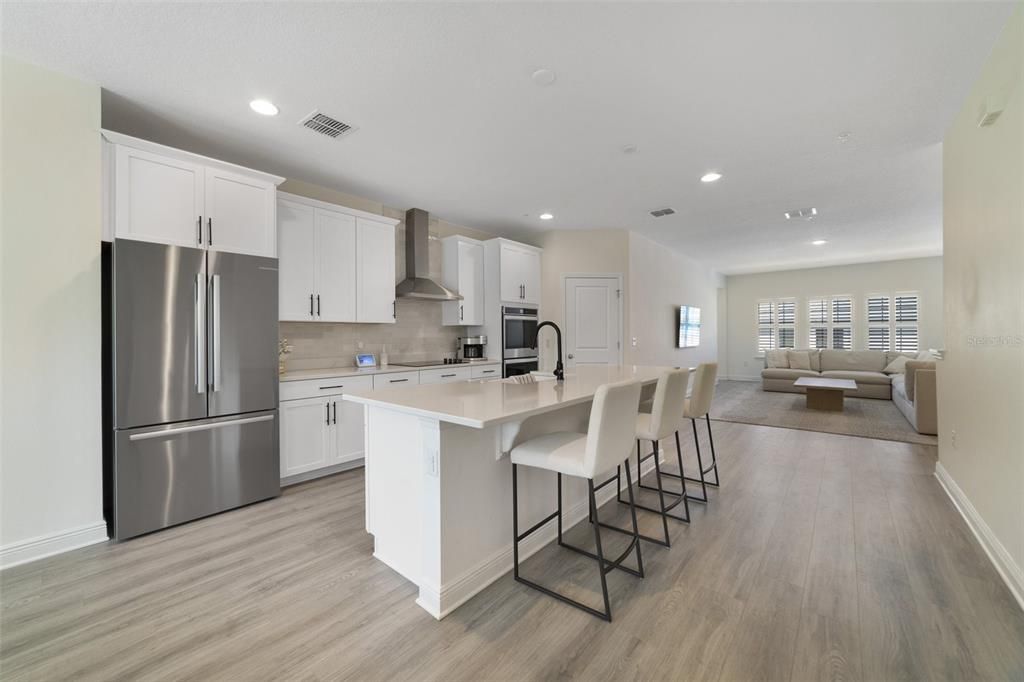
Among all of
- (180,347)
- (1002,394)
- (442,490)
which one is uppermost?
(180,347)

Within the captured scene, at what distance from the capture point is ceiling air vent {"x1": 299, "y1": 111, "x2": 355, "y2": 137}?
2.75 m

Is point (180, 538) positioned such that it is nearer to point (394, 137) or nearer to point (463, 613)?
point (463, 613)

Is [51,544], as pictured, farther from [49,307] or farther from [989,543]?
[989,543]

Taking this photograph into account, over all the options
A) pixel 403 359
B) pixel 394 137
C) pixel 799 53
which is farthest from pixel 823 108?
pixel 403 359

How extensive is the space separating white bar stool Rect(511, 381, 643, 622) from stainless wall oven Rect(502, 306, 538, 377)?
3220 mm

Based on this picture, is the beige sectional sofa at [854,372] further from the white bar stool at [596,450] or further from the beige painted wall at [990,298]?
the white bar stool at [596,450]

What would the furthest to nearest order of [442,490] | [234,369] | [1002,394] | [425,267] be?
1. [425,267]
2. [234,369]
3. [1002,394]
4. [442,490]

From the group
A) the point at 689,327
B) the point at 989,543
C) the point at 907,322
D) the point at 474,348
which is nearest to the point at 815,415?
the point at 689,327

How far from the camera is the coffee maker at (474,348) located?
208 inches

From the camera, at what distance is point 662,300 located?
7.08 m

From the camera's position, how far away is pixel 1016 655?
1507mm

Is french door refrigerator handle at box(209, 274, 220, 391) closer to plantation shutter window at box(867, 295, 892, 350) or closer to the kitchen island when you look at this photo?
the kitchen island

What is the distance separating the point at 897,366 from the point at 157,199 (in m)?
10.7

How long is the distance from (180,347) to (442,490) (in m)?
2.08
